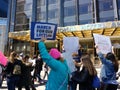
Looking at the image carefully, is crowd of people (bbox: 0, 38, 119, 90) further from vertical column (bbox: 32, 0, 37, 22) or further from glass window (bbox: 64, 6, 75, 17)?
vertical column (bbox: 32, 0, 37, 22)

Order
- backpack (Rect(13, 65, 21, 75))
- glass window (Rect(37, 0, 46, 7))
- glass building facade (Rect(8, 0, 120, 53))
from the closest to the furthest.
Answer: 1. backpack (Rect(13, 65, 21, 75))
2. glass building facade (Rect(8, 0, 120, 53))
3. glass window (Rect(37, 0, 46, 7))

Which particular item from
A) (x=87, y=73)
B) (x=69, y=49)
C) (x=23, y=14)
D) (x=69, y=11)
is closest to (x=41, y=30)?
(x=69, y=49)

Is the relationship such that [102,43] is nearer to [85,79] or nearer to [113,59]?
[113,59]

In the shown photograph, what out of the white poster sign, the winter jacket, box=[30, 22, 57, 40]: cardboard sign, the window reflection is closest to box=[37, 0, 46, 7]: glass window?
the window reflection

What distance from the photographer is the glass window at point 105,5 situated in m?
34.7

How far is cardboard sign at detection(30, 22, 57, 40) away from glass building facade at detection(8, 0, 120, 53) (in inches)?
1132

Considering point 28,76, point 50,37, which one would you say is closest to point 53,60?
point 50,37

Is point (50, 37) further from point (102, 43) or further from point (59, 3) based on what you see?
point (59, 3)

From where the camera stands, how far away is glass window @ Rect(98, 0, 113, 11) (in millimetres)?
34678

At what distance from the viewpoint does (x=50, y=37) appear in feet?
18.4

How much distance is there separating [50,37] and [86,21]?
3130 centimetres

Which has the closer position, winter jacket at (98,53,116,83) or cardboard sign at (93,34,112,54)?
winter jacket at (98,53,116,83)

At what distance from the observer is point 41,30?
5.40m

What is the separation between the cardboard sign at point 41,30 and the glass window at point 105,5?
30104mm
